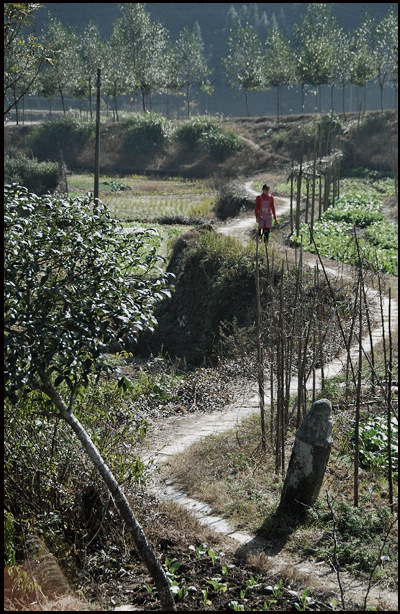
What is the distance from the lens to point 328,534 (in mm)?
6844

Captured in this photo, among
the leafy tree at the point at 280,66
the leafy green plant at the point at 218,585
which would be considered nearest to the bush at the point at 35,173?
the leafy tree at the point at 280,66

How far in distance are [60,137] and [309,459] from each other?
52644 millimetres

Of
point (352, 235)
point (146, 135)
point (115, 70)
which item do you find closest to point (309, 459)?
point (352, 235)

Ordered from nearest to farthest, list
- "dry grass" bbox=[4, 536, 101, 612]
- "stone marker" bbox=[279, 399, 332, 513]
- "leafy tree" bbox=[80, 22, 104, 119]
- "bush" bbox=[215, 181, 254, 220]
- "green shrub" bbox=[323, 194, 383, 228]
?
"dry grass" bbox=[4, 536, 101, 612] < "stone marker" bbox=[279, 399, 332, 513] < "green shrub" bbox=[323, 194, 383, 228] < "bush" bbox=[215, 181, 254, 220] < "leafy tree" bbox=[80, 22, 104, 119]

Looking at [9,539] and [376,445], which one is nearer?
[9,539]

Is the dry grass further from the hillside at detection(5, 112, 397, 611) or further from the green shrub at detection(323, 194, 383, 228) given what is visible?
the green shrub at detection(323, 194, 383, 228)

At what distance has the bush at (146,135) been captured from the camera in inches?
2115

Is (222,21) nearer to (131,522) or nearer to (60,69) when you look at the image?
(60,69)

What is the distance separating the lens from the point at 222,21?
401 ft

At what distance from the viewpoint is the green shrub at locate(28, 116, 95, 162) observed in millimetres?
55531

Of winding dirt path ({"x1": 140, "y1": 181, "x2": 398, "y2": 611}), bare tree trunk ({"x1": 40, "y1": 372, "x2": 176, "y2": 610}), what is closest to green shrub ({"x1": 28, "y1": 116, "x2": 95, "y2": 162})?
winding dirt path ({"x1": 140, "y1": 181, "x2": 398, "y2": 611})

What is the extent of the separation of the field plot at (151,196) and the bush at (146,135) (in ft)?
17.1

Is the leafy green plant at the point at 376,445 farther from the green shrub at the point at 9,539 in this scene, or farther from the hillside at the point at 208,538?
the green shrub at the point at 9,539

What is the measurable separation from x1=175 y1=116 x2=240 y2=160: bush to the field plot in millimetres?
4517
